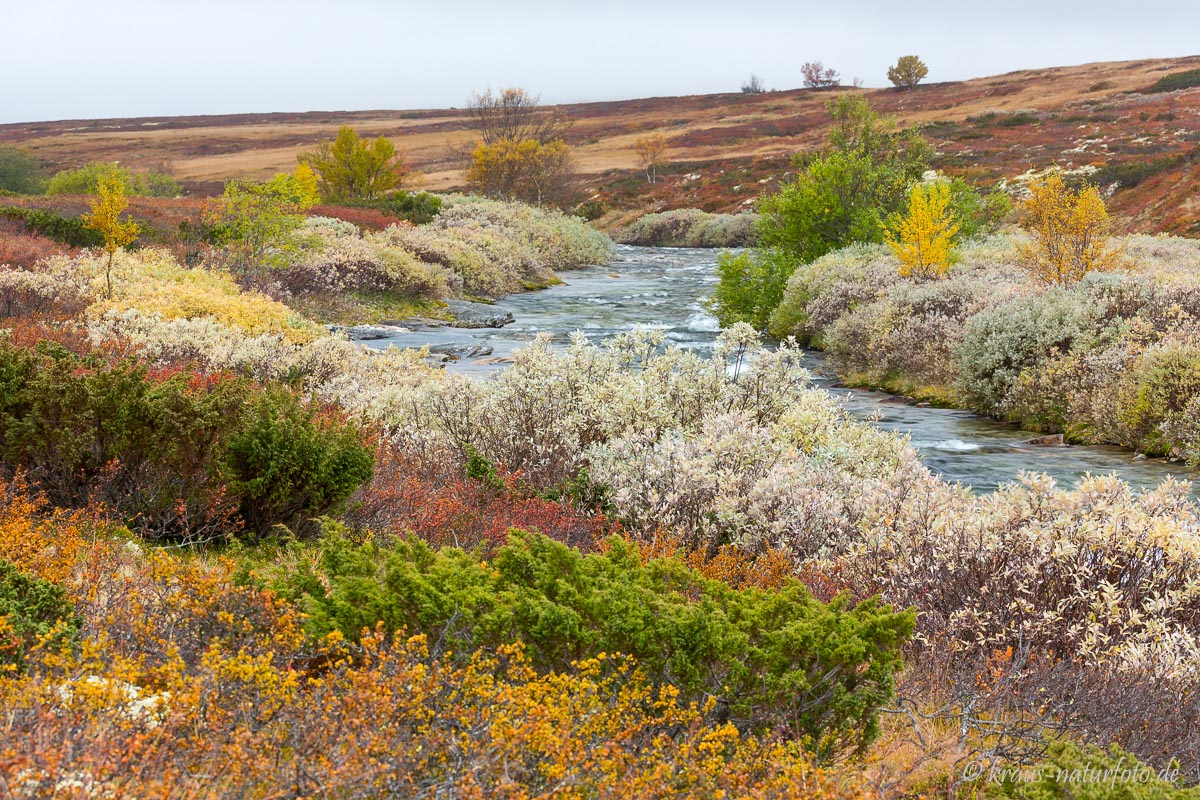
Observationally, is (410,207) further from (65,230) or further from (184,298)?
(184,298)

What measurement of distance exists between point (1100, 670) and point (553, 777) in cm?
282

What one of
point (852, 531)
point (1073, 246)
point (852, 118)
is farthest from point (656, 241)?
point (852, 531)

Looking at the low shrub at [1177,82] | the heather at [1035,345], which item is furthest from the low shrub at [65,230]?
the low shrub at [1177,82]

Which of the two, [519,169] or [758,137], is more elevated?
[758,137]

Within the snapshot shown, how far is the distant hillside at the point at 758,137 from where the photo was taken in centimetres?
5022

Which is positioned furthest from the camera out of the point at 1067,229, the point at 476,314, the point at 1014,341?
the point at 476,314

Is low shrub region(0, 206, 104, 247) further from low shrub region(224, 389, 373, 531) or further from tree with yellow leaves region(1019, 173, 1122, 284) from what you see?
tree with yellow leaves region(1019, 173, 1122, 284)

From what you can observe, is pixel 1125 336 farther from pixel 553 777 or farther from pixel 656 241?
pixel 656 241

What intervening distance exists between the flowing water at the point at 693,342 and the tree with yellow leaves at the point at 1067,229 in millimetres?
4184

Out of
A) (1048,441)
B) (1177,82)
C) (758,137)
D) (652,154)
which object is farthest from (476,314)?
(1177,82)

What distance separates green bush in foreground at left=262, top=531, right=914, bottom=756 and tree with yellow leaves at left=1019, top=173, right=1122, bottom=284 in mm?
14271

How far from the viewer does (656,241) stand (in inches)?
2098

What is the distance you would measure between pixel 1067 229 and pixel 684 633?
15314 millimetres

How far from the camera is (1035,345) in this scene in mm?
13141
